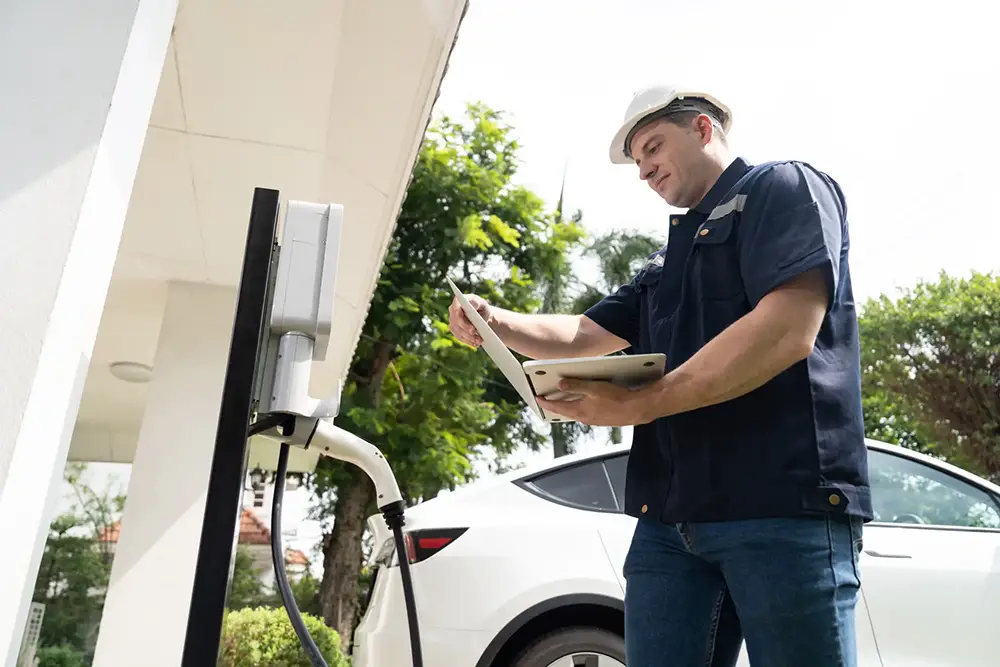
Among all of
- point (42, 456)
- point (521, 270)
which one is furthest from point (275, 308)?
point (521, 270)

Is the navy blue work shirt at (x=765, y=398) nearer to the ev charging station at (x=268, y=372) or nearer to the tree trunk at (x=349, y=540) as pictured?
the ev charging station at (x=268, y=372)

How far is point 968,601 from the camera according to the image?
10.0 ft

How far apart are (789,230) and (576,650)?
2.16 metres

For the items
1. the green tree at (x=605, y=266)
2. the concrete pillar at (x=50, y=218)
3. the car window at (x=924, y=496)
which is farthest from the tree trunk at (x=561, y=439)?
the concrete pillar at (x=50, y=218)

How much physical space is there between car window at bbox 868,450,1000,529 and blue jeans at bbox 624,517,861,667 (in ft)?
7.33

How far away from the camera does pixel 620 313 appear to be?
1.99 m

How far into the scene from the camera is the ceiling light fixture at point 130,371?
6719mm

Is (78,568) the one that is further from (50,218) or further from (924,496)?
(50,218)

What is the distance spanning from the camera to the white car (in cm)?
294

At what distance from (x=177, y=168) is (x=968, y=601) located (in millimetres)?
3891

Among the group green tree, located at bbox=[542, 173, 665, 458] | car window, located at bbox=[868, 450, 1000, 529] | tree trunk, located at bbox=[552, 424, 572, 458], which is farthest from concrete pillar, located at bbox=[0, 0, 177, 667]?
tree trunk, located at bbox=[552, 424, 572, 458]

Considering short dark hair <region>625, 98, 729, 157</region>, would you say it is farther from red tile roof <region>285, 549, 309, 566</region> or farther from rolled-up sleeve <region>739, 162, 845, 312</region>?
red tile roof <region>285, 549, 309, 566</region>

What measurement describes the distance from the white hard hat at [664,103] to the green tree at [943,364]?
1368 cm

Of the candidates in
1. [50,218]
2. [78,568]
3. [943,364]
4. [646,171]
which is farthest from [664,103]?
[943,364]
